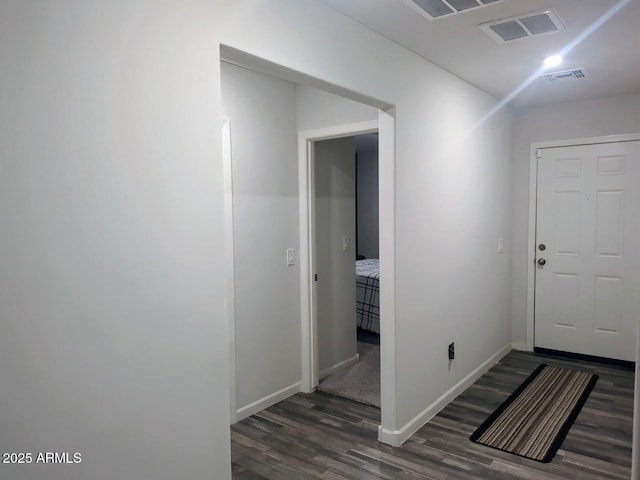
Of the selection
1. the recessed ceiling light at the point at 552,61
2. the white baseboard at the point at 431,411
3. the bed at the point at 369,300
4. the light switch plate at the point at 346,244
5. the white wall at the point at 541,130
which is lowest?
the white baseboard at the point at 431,411

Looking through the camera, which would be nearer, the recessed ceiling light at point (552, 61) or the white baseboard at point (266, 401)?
the recessed ceiling light at point (552, 61)

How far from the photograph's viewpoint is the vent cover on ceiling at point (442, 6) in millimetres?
2264

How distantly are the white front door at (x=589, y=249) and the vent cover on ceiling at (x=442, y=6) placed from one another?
2.78 meters

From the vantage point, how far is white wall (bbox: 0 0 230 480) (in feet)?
4.11

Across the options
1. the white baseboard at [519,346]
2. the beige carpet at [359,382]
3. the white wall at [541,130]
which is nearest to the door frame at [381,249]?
the beige carpet at [359,382]

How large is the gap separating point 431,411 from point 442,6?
8.37 ft

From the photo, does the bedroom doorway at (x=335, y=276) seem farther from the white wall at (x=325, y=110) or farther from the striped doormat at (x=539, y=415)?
the striped doormat at (x=539, y=415)

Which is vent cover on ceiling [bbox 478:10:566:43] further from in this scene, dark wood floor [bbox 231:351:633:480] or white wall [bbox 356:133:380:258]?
white wall [bbox 356:133:380:258]

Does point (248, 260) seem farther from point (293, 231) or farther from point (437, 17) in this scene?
point (437, 17)

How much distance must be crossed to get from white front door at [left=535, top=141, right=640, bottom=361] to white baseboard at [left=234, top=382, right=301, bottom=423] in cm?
263

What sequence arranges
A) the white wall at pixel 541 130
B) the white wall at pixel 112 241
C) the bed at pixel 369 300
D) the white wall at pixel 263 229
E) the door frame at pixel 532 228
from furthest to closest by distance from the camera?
the bed at pixel 369 300, the door frame at pixel 532 228, the white wall at pixel 541 130, the white wall at pixel 263 229, the white wall at pixel 112 241

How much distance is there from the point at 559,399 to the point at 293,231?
2.41 metres

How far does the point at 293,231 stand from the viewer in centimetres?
374

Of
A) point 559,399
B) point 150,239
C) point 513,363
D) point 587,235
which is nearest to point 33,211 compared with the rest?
point 150,239
